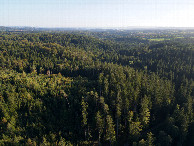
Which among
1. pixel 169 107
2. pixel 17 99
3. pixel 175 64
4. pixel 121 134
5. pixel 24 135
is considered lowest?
pixel 121 134

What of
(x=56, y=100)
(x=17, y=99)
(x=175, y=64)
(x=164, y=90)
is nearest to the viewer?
(x=17, y=99)

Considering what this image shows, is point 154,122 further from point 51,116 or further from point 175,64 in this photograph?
point 175,64

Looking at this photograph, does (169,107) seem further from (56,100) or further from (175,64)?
(175,64)

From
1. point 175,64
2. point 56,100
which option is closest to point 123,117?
point 56,100

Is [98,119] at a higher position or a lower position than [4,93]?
lower

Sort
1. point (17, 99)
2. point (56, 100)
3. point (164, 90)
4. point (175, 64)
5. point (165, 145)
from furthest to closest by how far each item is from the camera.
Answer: point (175, 64) < point (164, 90) < point (56, 100) < point (17, 99) < point (165, 145)

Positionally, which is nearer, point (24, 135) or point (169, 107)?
point (24, 135)

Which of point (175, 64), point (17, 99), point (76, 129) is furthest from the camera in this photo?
point (175, 64)

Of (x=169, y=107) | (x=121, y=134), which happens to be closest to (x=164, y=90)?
(x=169, y=107)

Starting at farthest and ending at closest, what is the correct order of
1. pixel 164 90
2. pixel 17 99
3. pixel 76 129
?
1. pixel 164 90
2. pixel 17 99
3. pixel 76 129
